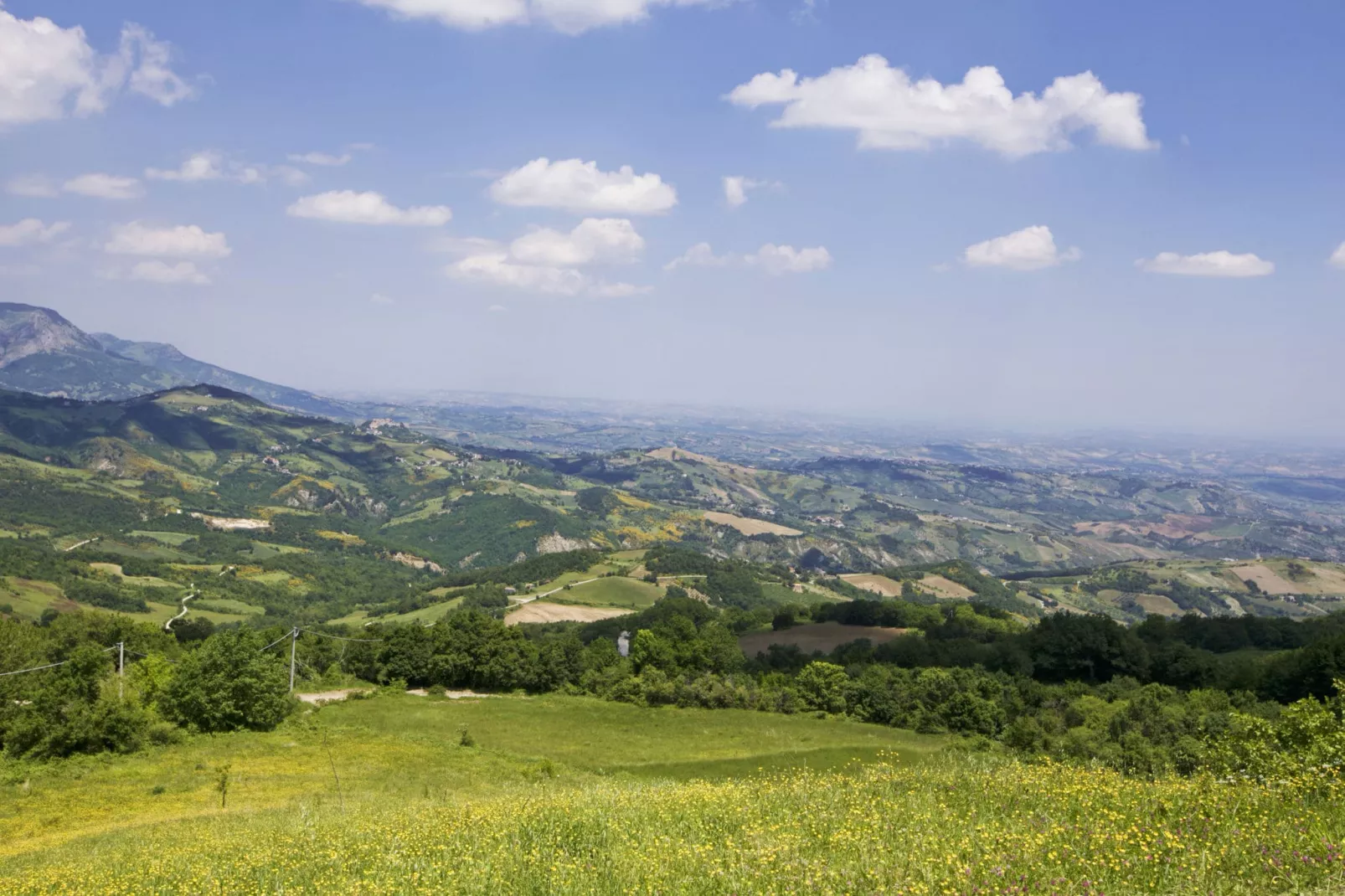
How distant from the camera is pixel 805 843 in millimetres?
12250

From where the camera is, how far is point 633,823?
1513cm

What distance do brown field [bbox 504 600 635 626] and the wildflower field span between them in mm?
141449

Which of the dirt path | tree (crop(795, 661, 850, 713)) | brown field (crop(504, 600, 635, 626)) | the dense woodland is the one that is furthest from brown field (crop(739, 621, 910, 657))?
the dirt path

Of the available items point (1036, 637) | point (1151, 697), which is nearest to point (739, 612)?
point (1036, 637)

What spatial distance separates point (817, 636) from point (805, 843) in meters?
125

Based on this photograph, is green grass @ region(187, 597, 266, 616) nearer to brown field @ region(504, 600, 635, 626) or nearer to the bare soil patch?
brown field @ region(504, 600, 635, 626)

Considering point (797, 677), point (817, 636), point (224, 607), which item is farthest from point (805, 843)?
point (224, 607)

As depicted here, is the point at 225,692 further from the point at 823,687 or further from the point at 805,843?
the point at 805,843

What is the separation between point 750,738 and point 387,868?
172 feet

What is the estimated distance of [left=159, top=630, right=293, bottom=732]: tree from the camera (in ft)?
183

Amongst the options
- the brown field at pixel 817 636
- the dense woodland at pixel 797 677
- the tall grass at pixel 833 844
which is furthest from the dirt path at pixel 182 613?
the tall grass at pixel 833 844

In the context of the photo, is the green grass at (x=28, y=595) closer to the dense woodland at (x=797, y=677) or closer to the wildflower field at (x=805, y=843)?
the dense woodland at (x=797, y=677)

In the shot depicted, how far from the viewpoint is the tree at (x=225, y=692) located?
183 feet

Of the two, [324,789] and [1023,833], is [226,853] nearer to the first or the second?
[1023,833]
